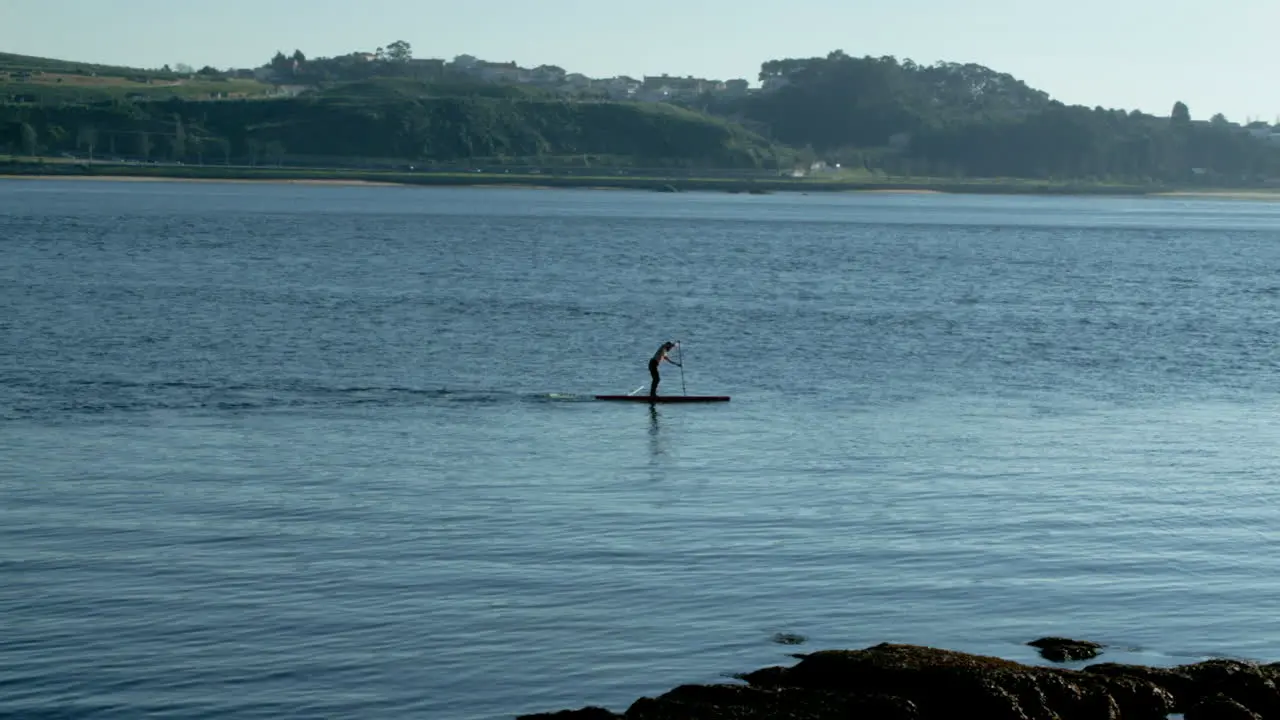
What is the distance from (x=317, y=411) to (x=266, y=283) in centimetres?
5013

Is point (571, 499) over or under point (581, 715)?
under

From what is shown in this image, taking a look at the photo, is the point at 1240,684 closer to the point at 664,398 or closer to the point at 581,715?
the point at 581,715

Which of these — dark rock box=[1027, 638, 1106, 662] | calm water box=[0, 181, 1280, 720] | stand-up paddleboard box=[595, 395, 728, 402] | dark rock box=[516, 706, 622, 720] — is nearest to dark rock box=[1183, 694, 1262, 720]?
dark rock box=[1027, 638, 1106, 662]

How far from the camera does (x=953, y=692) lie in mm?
19750

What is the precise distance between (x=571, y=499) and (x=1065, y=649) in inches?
498

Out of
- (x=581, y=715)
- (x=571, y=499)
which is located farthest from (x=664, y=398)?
(x=581, y=715)

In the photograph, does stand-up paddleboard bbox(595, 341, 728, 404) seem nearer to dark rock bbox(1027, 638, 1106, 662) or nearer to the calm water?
the calm water

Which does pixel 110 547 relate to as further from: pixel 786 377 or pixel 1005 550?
pixel 786 377

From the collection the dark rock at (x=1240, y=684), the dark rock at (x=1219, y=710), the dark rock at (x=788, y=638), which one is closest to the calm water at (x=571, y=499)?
the dark rock at (x=788, y=638)

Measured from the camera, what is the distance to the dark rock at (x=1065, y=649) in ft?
73.9

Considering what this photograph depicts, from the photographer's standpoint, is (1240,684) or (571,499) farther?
(571,499)

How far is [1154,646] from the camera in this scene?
23.6m

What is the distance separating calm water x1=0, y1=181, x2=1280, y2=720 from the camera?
22.8 m

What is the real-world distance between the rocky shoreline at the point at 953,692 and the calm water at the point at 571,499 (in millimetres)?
1519
